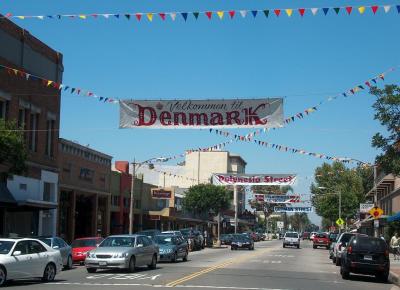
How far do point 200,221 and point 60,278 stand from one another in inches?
2617

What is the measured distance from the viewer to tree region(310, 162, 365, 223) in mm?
85188

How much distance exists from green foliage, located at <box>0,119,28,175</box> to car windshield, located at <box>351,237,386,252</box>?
13135mm

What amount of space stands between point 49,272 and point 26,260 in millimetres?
1454

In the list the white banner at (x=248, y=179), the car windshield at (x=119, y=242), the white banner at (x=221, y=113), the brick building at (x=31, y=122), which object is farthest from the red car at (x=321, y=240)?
the white banner at (x=221, y=113)

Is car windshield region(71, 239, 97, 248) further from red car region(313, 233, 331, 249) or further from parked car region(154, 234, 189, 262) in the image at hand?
red car region(313, 233, 331, 249)

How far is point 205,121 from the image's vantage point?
21.7 metres

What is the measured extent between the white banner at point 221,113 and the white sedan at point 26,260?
5.77 metres

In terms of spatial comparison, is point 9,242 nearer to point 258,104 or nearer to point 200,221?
point 258,104

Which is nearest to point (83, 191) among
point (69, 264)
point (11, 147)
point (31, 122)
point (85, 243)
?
point (31, 122)

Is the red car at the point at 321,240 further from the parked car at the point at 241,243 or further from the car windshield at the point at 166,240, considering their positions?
the car windshield at the point at 166,240

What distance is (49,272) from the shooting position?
1969cm

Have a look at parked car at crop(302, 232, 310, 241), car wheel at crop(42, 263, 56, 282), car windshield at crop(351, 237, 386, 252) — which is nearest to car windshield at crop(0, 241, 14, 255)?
car wheel at crop(42, 263, 56, 282)

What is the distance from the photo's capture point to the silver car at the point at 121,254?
22.9 metres

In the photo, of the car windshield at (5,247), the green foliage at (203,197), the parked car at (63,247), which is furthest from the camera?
the green foliage at (203,197)
